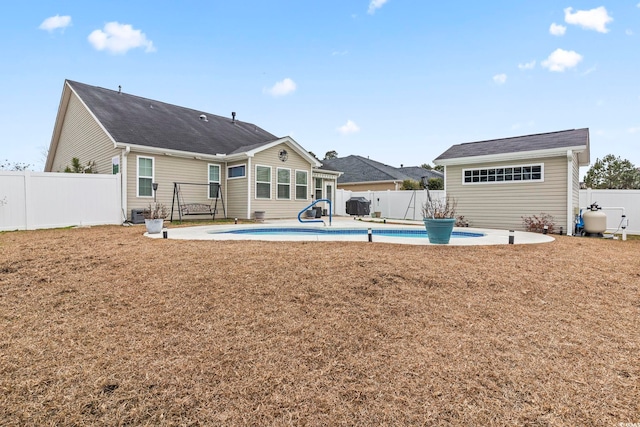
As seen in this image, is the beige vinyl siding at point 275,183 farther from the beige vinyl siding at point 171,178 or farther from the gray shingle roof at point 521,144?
the gray shingle roof at point 521,144

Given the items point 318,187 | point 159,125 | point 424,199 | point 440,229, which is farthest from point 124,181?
point 424,199

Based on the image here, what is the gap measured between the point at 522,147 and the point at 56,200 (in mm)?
15531

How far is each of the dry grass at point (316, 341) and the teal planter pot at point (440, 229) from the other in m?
1.51

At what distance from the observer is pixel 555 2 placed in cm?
990

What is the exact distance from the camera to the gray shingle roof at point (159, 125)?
42.7ft

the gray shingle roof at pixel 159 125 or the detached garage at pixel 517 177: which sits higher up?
the gray shingle roof at pixel 159 125

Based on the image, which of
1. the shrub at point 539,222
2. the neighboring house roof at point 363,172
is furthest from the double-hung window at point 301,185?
the shrub at point 539,222

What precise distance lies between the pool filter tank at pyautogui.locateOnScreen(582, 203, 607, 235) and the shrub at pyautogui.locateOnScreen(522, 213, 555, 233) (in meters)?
0.87

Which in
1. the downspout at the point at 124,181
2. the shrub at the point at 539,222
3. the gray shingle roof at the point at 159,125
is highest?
the gray shingle roof at the point at 159,125

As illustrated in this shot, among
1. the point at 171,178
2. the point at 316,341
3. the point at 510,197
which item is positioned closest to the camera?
the point at 316,341

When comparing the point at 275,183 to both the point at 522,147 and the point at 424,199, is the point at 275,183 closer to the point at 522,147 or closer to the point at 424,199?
the point at 424,199

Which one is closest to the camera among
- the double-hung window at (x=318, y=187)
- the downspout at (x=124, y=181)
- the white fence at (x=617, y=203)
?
the downspout at (x=124, y=181)

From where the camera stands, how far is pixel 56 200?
34.3 feet

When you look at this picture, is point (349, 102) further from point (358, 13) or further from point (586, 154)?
point (586, 154)
